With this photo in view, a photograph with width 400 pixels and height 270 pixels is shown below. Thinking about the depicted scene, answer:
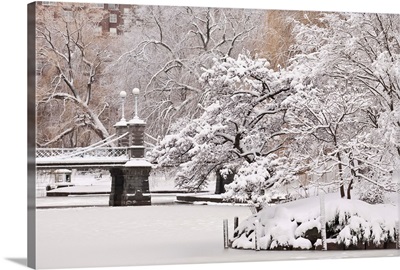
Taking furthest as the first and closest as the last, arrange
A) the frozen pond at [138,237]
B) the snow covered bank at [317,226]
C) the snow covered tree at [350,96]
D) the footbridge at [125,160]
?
1. the snow covered tree at [350,96]
2. the snow covered bank at [317,226]
3. the footbridge at [125,160]
4. the frozen pond at [138,237]

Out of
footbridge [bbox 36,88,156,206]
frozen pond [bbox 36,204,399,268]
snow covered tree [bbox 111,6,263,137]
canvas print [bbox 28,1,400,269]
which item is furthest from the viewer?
snow covered tree [bbox 111,6,263,137]

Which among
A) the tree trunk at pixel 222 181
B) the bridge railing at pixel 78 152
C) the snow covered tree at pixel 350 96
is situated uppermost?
the snow covered tree at pixel 350 96

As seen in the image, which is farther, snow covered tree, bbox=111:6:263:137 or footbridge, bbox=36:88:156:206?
snow covered tree, bbox=111:6:263:137

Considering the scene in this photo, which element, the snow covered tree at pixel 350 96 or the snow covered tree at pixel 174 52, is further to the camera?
the snow covered tree at pixel 350 96

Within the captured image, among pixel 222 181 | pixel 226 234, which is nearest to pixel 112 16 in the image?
pixel 222 181

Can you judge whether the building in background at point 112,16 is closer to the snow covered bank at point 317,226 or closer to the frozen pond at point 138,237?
the frozen pond at point 138,237

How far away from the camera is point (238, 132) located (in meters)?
12.4

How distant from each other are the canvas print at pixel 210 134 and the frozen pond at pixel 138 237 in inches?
0.6

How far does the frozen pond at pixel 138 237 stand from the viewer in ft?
37.9

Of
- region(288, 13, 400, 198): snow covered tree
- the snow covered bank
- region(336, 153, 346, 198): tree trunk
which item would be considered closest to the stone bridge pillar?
the snow covered bank

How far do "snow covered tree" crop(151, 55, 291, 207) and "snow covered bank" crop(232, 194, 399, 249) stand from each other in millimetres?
308

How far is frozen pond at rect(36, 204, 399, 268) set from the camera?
11.6 meters

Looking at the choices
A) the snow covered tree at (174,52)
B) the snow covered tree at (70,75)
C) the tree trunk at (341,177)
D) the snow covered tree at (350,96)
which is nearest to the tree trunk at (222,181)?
the snow covered tree at (174,52)

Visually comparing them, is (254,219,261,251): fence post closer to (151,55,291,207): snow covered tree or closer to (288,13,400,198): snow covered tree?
(151,55,291,207): snow covered tree
